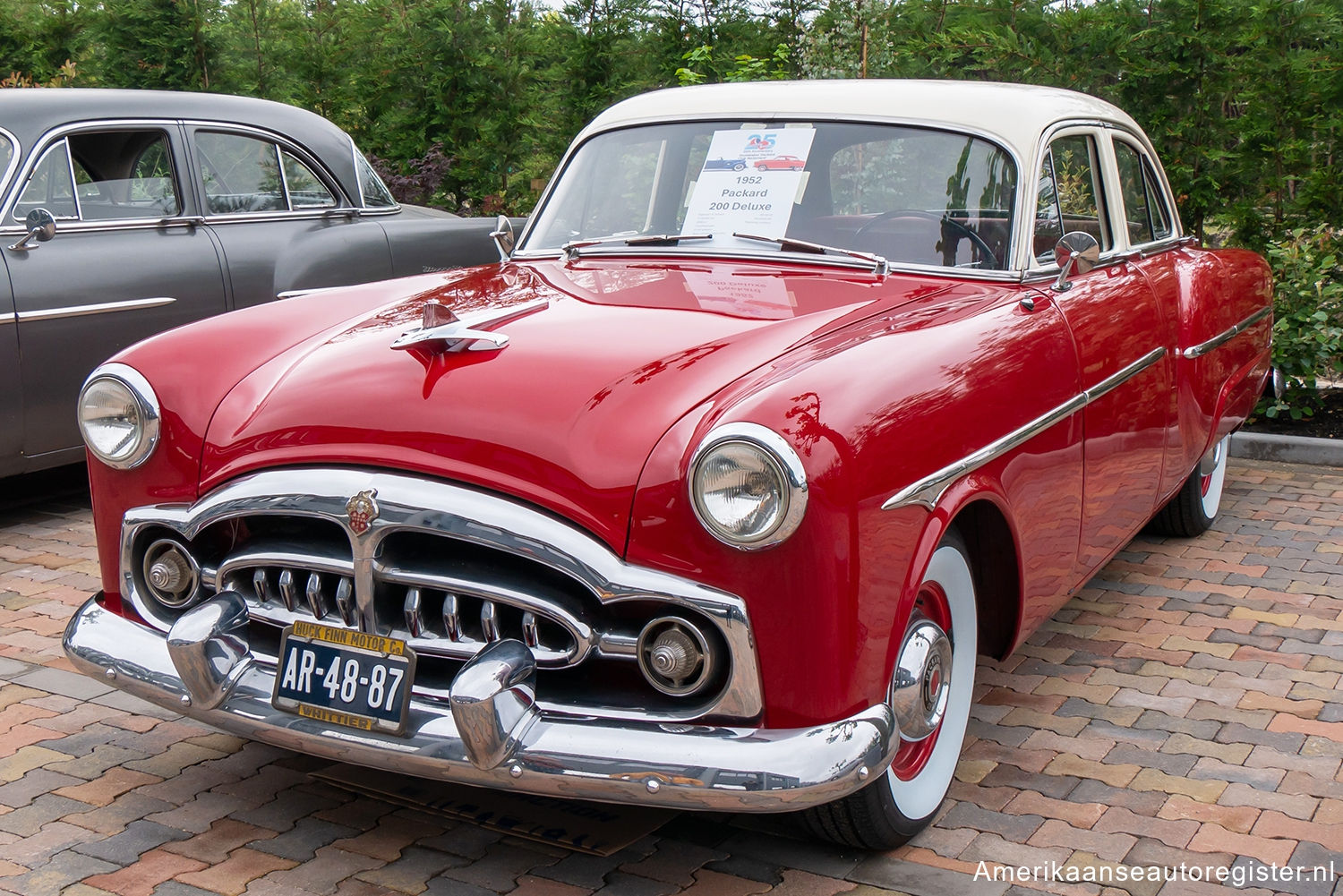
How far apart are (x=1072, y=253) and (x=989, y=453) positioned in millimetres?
913

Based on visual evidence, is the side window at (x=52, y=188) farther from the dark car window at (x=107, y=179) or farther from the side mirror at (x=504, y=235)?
the side mirror at (x=504, y=235)

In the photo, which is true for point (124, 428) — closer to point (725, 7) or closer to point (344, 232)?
point (344, 232)

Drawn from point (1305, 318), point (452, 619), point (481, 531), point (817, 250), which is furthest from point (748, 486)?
point (1305, 318)

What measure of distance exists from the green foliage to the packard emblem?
5572 mm

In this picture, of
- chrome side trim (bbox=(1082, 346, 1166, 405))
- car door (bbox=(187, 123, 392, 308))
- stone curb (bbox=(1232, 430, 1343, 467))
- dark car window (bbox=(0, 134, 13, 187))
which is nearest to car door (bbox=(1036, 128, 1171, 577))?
chrome side trim (bbox=(1082, 346, 1166, 405))

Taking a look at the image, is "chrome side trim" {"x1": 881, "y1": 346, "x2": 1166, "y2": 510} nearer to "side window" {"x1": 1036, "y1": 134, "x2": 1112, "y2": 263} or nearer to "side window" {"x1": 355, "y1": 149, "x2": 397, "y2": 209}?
"side window" {"x1": 1036, "y1": 134, "x2": 1112, "y2": 263}

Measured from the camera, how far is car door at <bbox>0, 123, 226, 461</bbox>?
5.03 m

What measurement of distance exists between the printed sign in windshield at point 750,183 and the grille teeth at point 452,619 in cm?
153

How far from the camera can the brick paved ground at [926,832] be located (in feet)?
8.82

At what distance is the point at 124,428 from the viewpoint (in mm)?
2947

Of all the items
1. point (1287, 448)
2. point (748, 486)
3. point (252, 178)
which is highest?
point (252, 178)

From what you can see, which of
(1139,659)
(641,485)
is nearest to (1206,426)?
(1139,659)

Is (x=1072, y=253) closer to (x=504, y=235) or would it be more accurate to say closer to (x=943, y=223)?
(x=943, y=223)

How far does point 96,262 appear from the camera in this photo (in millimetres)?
5254
